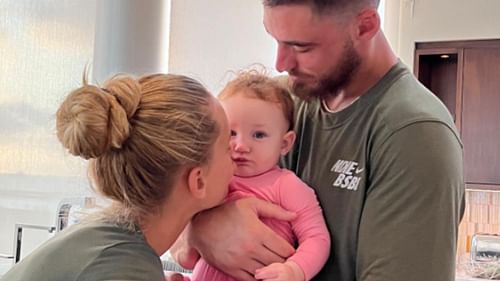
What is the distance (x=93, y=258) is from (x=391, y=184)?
0.49 metres

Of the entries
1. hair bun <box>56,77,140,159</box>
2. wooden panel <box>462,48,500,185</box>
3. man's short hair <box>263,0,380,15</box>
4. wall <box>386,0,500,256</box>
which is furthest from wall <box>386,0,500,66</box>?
hair bun <box>56,77,140,159</box>

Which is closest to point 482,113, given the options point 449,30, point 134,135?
point 449,30

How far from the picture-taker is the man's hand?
1.20m

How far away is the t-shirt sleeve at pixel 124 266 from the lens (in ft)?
3.24

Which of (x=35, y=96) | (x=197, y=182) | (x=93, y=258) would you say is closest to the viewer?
(x=93, y=258)

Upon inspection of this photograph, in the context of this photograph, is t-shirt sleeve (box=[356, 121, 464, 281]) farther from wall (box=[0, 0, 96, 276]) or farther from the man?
wall (box=[0, 0, 96, 276])

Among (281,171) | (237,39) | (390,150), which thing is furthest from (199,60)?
(390,150)

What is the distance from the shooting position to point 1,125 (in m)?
2.50

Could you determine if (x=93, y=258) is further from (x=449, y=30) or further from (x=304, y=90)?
(x=449, y=30)

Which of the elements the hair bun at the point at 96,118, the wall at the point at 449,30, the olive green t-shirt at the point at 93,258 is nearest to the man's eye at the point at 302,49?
the hair bun at the point at 96,118

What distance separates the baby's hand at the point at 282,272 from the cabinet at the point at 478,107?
2.52 metres

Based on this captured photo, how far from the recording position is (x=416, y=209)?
3.46ft

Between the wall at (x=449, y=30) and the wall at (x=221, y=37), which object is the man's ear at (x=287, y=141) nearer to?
the wall at (x=221, y=37)

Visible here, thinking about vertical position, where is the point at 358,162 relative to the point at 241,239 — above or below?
above
